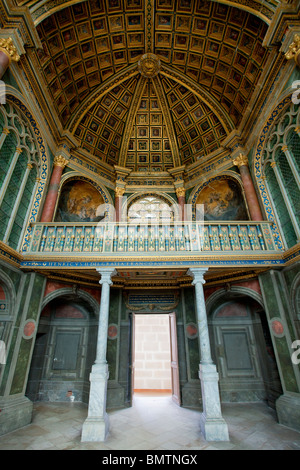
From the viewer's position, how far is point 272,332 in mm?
7363

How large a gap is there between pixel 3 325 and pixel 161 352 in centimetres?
870

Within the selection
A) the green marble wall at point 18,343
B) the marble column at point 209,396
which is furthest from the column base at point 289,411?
the green marble wall at point 18,343

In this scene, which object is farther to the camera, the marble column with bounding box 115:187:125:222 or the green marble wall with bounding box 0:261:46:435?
the marble column with bounding box 115:187:125:222

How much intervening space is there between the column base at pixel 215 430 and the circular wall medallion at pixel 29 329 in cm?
548

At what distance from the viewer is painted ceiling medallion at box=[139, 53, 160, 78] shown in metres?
11.1

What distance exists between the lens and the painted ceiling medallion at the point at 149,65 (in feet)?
36.4

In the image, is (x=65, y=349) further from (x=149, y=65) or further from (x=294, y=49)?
(x=149, y=65)

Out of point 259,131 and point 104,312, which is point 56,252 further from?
point 259,131

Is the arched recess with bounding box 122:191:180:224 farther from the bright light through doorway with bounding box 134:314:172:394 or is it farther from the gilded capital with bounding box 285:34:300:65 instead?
the gilded capital with bounding box 285:34:300:65

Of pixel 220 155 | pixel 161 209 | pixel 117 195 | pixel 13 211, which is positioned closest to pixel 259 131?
pixel 220 155

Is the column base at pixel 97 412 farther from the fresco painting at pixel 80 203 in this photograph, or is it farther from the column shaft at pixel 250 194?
the column shaft at pixel 250 194

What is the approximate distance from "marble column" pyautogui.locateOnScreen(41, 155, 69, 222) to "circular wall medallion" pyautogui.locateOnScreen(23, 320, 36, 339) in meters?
3.61

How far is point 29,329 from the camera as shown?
7.20 meters

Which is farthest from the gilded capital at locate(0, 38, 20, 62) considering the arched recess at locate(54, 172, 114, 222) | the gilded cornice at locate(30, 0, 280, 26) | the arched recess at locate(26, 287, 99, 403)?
the arched recess at locate(26, 287, 99, 403)
